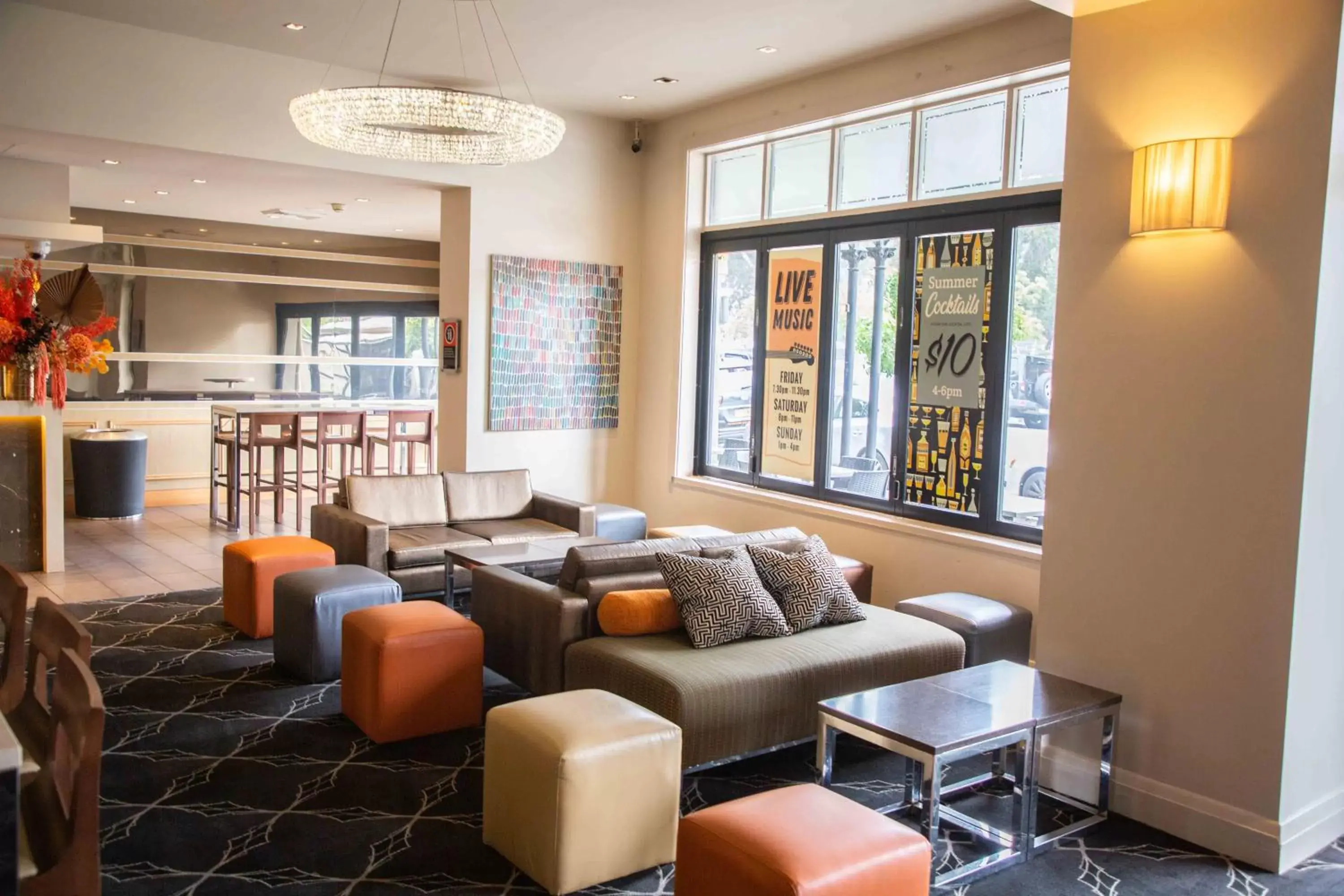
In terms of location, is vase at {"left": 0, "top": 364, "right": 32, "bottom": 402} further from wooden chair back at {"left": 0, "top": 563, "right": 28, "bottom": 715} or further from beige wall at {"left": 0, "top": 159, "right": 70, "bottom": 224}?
wooden chair back at {"left": 0, "top": 563, "right": 28, "bottom": 715}

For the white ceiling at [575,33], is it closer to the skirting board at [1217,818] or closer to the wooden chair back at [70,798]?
the skirting board at [1217,818]

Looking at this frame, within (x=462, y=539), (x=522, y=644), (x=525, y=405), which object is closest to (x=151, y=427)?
(x=525, y=405)

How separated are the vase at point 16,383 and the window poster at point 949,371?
546 cm

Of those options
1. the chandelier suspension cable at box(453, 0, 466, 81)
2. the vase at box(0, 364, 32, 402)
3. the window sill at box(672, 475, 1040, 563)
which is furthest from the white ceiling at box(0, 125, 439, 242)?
the window sill at box(672, 475, 1040, 563)

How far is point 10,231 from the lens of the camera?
731 centimetres

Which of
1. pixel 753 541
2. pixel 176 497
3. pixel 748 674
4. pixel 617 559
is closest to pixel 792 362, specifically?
pixel 753 541

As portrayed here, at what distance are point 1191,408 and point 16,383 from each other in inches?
262

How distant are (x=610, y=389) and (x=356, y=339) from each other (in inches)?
190

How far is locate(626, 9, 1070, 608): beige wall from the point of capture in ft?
18.4

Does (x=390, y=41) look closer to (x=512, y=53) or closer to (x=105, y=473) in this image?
(x=512, y=53)

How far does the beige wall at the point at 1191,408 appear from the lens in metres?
3.37

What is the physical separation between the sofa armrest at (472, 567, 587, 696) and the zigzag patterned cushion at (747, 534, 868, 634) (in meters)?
0.82

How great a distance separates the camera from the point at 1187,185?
351 centimetres

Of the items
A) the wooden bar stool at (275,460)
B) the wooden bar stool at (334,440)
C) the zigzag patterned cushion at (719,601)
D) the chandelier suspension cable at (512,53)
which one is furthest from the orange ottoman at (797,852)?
the wooden bar stool at (334,440)
